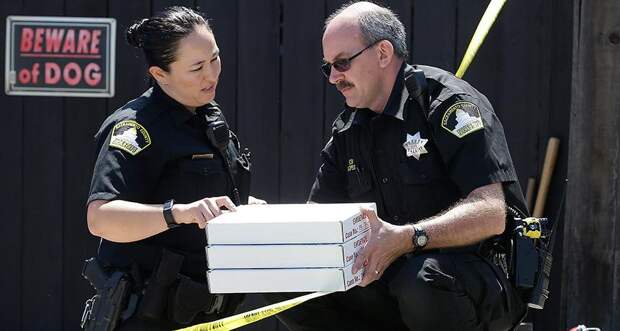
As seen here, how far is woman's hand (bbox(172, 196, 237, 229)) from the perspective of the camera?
10.0 ft

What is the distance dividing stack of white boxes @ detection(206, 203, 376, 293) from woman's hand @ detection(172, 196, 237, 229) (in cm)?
9

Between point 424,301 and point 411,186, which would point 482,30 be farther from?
point 424,301

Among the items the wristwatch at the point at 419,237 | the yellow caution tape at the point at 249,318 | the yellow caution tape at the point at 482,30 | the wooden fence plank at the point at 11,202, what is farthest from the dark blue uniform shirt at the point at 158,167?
the wooden fence plank at the point at 11,202

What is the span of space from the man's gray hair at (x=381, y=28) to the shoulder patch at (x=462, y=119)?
33cm

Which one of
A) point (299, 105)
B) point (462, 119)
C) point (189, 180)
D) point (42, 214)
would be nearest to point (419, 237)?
point (462, 119)

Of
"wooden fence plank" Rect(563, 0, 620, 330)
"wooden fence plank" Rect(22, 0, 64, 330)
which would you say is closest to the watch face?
"wooden fence plank" Rect(563, 0, 620, 330)

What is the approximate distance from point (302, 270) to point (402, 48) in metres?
0.98

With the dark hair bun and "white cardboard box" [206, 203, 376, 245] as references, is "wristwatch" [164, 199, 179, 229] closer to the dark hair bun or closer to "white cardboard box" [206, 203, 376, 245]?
"white cardboard box" [206, 203, 376, 245]

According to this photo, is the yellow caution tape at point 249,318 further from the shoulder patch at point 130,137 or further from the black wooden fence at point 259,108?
the black wooden fence at point 259,108

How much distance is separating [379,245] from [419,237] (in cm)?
14

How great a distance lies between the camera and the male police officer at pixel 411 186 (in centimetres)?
311

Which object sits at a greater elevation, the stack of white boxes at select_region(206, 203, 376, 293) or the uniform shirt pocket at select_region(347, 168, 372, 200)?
the uniform shirt pocket at select_region(347, 168, 372, 200)

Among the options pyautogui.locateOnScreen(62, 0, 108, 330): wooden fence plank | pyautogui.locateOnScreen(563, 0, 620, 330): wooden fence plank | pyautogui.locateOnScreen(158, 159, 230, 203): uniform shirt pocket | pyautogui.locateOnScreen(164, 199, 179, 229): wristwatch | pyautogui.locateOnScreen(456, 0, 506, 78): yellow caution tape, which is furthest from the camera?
pyautogui.locateOnScreen(62, 0, 108, 330): wooden fence plank

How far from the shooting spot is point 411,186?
134 inches
